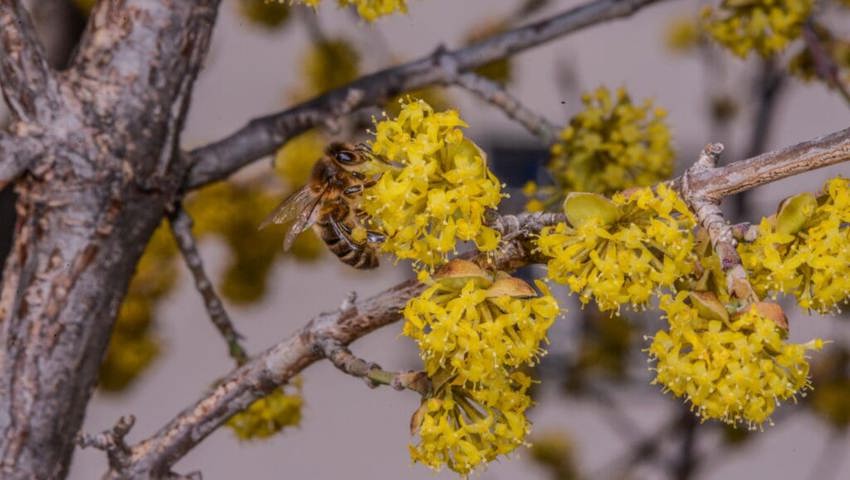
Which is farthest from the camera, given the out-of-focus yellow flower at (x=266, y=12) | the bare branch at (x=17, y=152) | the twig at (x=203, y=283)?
the out-of-focus yellow flower at (x=266, y=12)

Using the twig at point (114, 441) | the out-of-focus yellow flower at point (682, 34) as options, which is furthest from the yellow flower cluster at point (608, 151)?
the out-of-focus yellow flower at point (682, 34)

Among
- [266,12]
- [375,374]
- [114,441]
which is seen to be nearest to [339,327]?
[375,374]

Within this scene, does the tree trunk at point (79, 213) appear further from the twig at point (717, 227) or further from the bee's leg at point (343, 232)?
the twig at point (717, 227)

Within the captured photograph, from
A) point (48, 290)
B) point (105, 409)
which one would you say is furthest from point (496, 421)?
point (105, 409)

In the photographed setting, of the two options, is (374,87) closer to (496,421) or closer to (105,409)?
(496,421)

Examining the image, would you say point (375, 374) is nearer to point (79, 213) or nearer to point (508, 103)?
point (79, 213)

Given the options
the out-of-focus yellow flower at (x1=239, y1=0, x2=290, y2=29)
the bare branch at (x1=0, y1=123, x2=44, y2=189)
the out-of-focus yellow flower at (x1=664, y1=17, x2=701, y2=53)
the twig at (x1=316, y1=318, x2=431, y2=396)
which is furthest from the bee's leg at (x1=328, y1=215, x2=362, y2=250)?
the out-of-focus yellow flower at (x1=664, y1=17, x2=701, y2=53)
